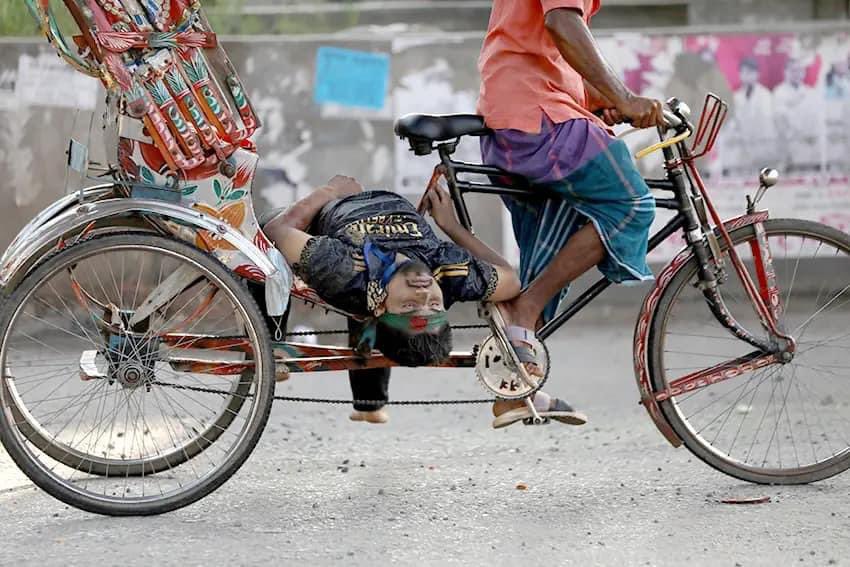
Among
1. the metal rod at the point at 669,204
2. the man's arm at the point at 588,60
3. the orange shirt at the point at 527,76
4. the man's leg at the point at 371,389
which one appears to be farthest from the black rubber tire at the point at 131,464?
the metal rod at the point at 669,204

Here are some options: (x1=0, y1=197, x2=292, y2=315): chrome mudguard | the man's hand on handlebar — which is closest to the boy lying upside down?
(x1=0, y1=197, x2=292, y2=315): chrome mudguard

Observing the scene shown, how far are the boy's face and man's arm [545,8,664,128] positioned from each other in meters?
Result: 0.76

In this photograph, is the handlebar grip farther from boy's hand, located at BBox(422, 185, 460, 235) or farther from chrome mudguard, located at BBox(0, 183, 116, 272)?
chrome mudguard, located at BBox(0, 183, 116, 272)

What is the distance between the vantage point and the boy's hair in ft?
13.4

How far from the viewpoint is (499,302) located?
4.24 m

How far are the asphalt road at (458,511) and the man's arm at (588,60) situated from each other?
4.01ft

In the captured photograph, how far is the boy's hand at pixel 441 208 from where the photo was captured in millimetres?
4309

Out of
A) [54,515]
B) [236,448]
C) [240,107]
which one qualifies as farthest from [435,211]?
[54,515]

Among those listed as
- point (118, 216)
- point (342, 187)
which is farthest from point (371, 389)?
point (118, 216)

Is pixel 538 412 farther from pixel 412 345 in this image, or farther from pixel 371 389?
pixel 371 389

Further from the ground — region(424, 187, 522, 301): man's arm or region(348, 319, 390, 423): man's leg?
region(424, 187, 522, 301): man's arm

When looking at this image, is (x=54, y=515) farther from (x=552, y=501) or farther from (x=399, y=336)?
(x=552, y=501)

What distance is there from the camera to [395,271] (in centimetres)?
405

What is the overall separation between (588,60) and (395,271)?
85cm
